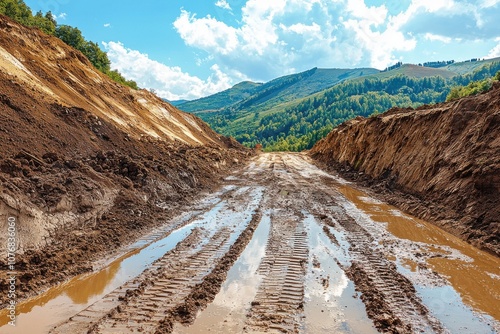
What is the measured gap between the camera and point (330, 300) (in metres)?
5.46

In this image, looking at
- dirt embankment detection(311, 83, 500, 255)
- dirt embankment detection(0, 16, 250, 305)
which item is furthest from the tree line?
dirt embankment detection(311, 83, 500, 255)

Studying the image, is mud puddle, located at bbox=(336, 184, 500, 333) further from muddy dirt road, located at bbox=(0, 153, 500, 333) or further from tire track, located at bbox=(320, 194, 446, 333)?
tire track, located at bbox=(320, 194, 446, 333)

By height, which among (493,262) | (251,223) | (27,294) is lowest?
(27,294)

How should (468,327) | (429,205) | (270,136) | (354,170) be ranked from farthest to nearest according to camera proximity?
(270,136) → (354,170) → (429,205) → (468,327)

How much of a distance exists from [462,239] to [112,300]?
8202mm

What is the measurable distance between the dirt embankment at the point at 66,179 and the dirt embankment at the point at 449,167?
839cm

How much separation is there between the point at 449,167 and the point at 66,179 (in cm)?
1197

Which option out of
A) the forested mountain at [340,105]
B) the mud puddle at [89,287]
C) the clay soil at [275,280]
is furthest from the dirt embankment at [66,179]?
the forested mountain at [340,105]

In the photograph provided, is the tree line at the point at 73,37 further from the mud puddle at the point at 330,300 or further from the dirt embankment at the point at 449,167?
the mud puddle at the point at 330,300

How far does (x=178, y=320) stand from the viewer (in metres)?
4.78

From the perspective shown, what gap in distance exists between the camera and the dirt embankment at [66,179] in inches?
262

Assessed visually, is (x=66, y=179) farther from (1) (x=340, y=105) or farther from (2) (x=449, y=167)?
(1) (x=340, y=105)

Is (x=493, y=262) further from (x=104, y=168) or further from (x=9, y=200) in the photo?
(x=104, y=168)

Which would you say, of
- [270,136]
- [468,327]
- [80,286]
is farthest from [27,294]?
[270,136]
